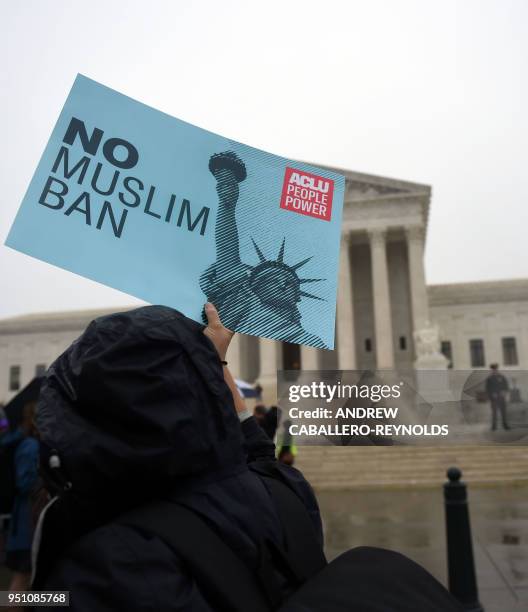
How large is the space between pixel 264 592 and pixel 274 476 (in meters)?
0.44

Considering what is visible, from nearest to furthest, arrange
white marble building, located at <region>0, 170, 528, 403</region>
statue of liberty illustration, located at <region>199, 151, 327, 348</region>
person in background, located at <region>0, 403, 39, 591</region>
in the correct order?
1. statue of liberty illustration, located at <region>199, 151, 327, 348</region>
2. person in background, located at <region>0, 403, 39, 591</region>
3. white marble building, located at <region>0, 170, 528, 403</region>

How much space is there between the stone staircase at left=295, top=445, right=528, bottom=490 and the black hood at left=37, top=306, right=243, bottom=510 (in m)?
10.3

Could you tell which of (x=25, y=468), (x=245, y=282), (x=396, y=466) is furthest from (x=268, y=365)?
(x=245, y=282)

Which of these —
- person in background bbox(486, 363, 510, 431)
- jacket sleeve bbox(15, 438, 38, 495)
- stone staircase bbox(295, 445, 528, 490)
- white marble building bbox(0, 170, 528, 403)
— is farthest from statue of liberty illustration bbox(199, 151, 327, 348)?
white marble building bbox(0, 170, 528, 403)

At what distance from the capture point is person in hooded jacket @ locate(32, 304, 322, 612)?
1191 mm

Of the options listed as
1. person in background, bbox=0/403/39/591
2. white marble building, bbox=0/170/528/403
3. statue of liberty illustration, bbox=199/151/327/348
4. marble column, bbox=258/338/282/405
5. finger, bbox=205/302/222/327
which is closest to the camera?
finger, bbox=205/302/222/327

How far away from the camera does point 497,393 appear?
7.47 feet

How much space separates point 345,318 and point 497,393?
38.7 metres

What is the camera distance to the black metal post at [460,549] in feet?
18.4

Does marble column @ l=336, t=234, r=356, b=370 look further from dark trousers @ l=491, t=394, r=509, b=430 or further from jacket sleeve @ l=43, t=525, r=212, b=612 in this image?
jacket sleeve @ l=43, t=525, r=212, b=612

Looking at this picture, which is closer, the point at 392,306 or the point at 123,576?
the point at 123,576

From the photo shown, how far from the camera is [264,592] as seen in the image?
4.33 feet

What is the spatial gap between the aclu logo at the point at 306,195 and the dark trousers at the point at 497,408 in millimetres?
968

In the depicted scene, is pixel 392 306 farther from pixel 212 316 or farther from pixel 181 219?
pixel 212 316
